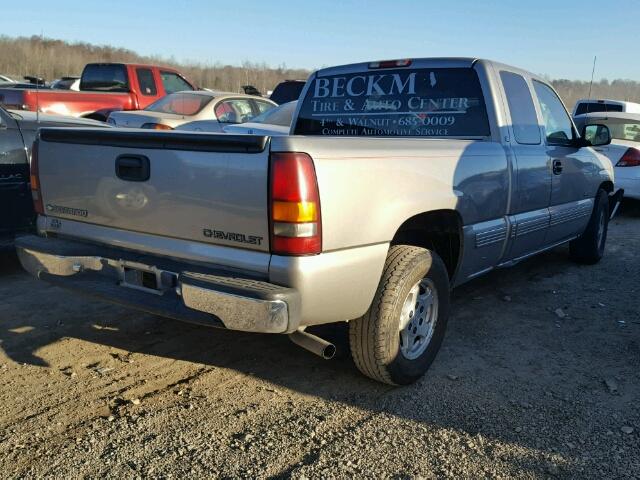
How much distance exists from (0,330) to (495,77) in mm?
3902

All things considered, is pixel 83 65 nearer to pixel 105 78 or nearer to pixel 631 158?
pixel 105 78

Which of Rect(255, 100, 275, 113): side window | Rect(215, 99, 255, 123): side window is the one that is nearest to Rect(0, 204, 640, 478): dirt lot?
Rect(215, 99, 255, 123): side window

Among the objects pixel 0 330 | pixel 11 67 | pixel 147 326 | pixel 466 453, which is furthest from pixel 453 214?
pixel 11 67

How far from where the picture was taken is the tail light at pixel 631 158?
8922mm

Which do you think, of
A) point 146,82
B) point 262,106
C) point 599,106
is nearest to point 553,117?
point 262,106

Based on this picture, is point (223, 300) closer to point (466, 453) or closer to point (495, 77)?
point (466, 453)

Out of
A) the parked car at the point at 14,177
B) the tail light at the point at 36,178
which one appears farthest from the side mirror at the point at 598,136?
the parked car at the point at 14,177

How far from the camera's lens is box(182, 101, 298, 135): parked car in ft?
25.7

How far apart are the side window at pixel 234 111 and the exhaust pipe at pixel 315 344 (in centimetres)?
744

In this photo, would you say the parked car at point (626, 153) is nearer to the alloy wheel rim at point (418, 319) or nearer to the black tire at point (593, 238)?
the black tire at point (593, 238)

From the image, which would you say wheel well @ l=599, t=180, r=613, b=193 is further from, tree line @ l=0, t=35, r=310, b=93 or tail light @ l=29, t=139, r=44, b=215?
tree line @ l=0, t=35, r=310, b=93

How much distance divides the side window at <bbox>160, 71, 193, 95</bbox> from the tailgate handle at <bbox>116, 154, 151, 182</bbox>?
10.8 m

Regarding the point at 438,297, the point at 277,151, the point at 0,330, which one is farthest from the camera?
the point at 0,330

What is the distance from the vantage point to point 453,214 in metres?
3.71
